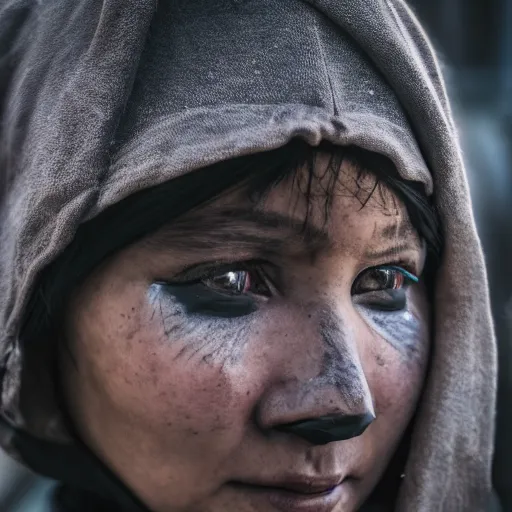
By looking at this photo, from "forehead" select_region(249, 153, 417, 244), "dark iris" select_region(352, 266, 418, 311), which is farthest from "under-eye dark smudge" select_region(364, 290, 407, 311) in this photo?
"forehead" select_region(249, 153, 417, 244)

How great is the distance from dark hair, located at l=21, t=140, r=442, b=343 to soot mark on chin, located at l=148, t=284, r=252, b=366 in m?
0.10

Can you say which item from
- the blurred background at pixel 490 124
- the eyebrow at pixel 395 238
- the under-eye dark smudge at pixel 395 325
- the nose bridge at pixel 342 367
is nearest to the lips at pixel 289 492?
the nose bridge at pixel 342 367

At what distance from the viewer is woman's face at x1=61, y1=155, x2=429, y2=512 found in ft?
3.94

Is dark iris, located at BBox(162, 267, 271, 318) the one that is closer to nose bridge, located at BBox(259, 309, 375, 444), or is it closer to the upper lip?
nose bridge, located at BBox(259, 309, 375, 444)

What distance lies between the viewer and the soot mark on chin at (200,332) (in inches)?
47.6

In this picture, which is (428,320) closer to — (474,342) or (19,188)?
(474,342)

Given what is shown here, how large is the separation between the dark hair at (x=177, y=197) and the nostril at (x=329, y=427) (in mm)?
283

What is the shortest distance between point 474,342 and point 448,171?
32cm

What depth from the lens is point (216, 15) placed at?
1.27 meters

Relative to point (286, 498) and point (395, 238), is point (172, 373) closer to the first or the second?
point (286, 498)

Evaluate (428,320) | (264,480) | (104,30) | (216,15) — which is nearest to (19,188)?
(104,30)

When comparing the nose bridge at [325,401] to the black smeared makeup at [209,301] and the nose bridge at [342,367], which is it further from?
the black smeared makeup at [209,301]

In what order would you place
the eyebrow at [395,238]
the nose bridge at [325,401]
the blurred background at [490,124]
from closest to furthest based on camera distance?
the nose bridge at [325,401], the eyebrow at [395,238], the blurred background at [490,124]

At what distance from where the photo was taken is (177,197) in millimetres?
1188
